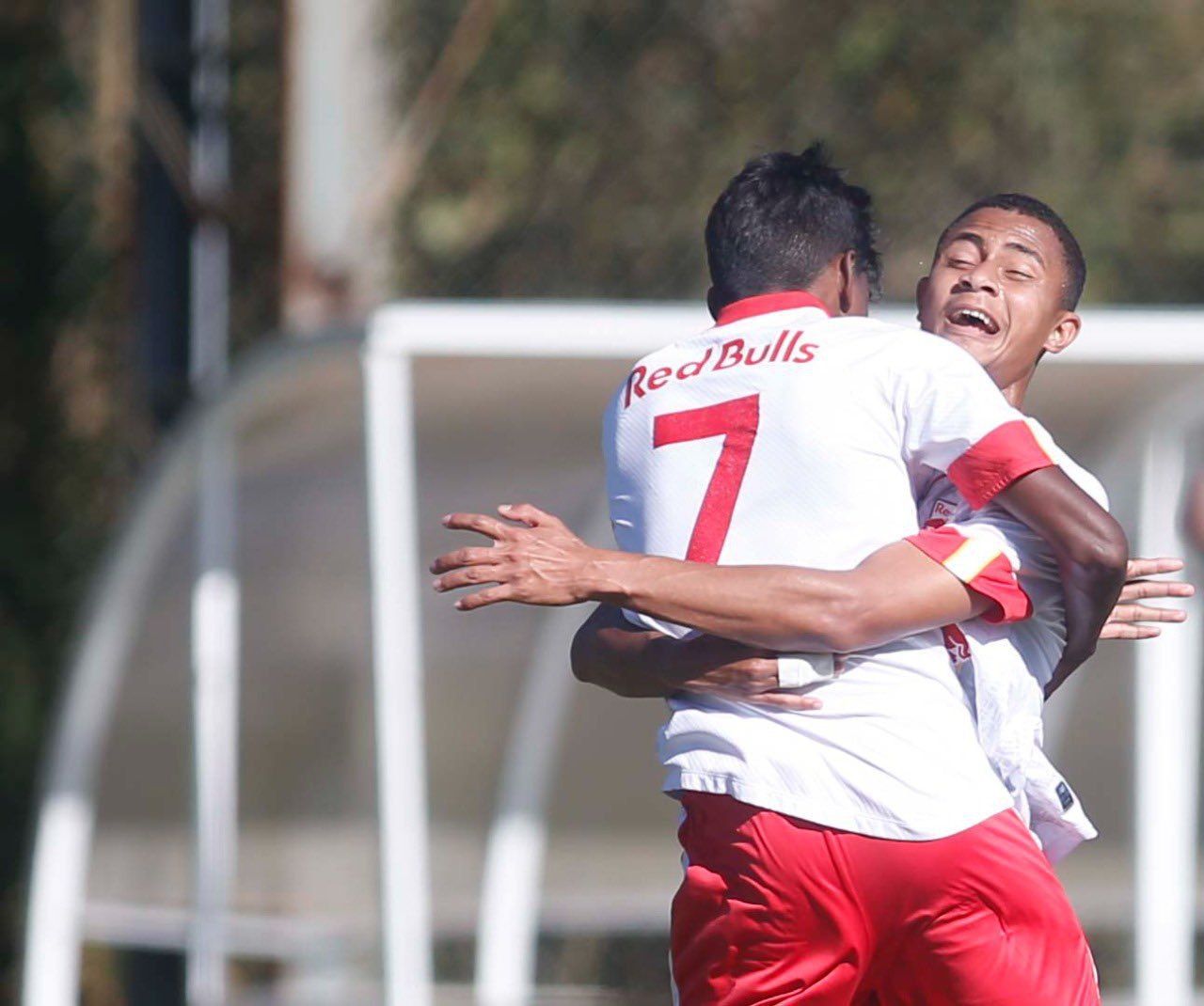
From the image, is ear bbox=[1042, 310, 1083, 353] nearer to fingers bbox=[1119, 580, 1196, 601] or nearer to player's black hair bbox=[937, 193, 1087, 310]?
player's black hair bbox=[937, 193, 1087, 310]

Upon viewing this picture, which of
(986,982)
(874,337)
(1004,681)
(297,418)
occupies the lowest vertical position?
(986,982)

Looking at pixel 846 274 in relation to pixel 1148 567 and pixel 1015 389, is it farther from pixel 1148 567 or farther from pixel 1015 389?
pixel 1148 567

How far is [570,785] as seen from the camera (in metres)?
10.3

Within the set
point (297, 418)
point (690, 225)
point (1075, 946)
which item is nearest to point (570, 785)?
point (690, 225)

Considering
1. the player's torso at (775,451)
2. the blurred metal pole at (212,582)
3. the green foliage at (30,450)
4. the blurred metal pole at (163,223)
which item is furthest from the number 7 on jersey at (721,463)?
the green foliage at (30,450)

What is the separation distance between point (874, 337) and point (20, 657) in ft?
29.5

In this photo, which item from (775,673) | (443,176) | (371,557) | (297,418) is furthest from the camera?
(443,176)

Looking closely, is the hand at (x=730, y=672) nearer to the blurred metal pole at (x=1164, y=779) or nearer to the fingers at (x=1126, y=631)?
the fingers at (x=1126, y=631)

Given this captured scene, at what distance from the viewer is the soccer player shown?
8.50 ft

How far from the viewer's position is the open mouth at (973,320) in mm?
2783

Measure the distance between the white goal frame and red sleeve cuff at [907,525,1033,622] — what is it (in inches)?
133

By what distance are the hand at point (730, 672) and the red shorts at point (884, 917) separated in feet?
0.48

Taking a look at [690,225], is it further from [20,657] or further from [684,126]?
[20,657]

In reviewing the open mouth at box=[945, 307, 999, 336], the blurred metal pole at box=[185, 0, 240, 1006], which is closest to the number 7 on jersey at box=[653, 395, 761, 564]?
the open mouth at box=[945, 307, 999, 336]
